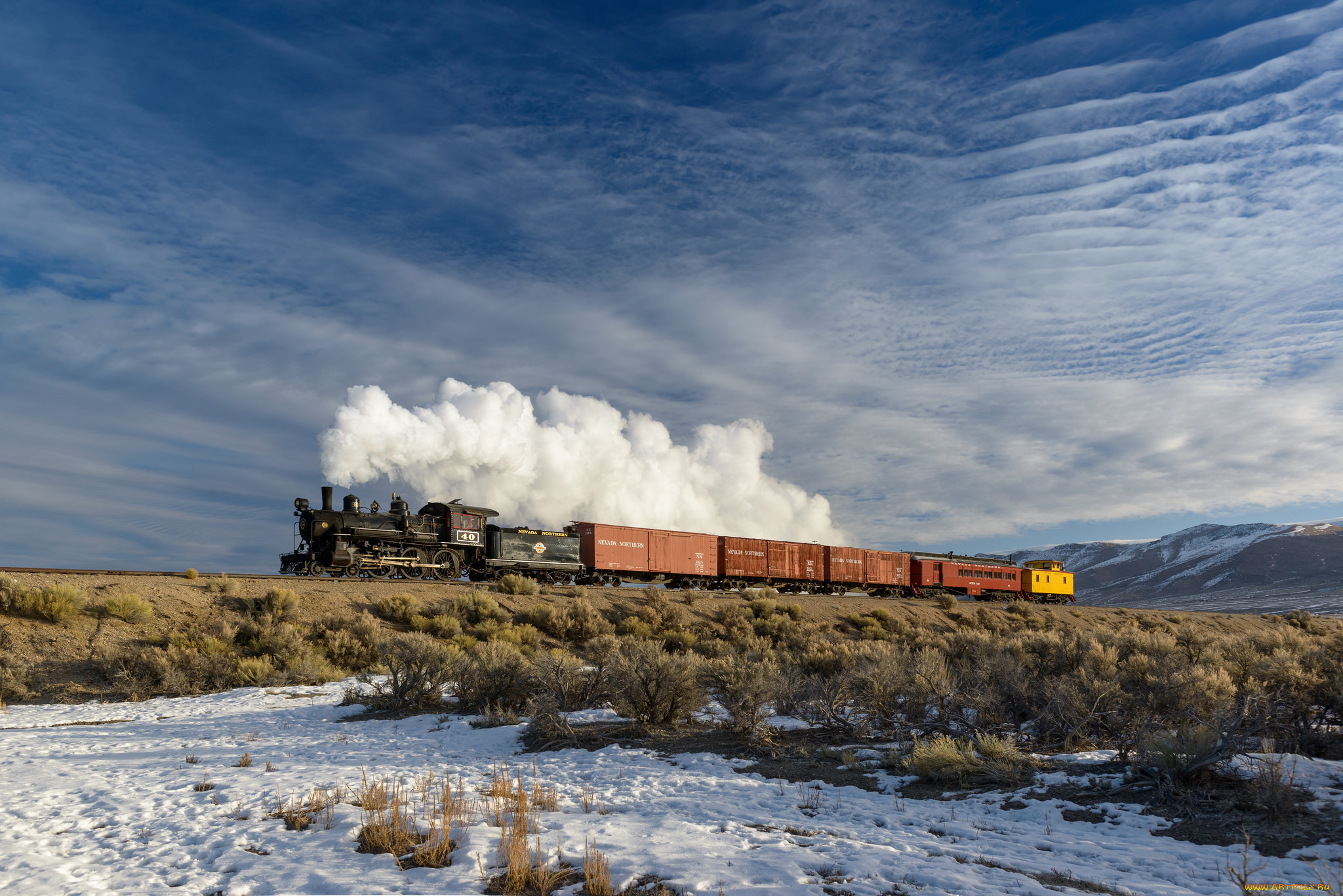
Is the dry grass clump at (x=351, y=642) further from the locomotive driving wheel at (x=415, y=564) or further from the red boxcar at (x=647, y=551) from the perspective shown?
the red boxcar at (x=647, y=551)

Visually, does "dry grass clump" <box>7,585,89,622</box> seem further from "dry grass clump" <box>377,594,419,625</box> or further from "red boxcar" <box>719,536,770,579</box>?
"red boxcar" <box>719,536,770,579</box>

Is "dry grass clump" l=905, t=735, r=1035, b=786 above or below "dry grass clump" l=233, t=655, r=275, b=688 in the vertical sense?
above

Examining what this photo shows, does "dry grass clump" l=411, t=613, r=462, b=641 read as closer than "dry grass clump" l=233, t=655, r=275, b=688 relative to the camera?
No

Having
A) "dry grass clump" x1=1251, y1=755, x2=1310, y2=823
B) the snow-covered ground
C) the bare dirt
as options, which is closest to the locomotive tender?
the bare dirt

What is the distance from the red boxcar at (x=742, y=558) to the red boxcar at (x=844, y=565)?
5296 mm

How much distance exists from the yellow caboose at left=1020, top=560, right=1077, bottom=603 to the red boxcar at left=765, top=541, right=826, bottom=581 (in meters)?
20.4

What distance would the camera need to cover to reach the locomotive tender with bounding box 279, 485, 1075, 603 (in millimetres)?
27875

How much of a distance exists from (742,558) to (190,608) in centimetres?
2843

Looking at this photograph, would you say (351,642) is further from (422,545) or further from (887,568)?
(887,568)

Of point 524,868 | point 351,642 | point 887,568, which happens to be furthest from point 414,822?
point 887,568

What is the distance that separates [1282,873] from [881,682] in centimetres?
569

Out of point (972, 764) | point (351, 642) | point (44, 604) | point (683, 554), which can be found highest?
point (683, 554)

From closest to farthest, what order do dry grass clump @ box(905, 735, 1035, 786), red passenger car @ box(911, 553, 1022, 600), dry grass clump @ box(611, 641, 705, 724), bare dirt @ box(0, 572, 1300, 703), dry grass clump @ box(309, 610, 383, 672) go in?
dry grass clump @ box(905, 735, 1035, 786) < dry grass clump @ box(611, 641, 705, 724) < bare dirt @ box(0, 572, 1300, 703) < dry grass clump @ box(309, 610, 383, 672) < red passenger car @ box(911, 553, 1022, 600)

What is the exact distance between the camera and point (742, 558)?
4175cm
